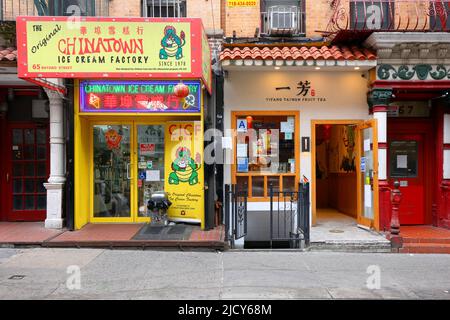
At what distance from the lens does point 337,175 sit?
12383 millimetres

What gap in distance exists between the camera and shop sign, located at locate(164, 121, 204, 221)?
962 cm

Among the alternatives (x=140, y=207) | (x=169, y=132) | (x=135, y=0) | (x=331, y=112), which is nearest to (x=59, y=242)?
(x=140, y=207)

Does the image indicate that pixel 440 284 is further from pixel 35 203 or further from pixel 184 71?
pixel 35 203

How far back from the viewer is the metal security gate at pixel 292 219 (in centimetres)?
849

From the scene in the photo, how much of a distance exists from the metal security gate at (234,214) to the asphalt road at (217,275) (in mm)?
418

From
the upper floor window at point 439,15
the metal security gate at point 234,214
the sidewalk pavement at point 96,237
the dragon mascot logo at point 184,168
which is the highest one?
the upper floor window at point 439,15

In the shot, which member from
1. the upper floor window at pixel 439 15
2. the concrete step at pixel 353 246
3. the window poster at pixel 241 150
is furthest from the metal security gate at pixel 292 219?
the upper floor window at pixel 439 15

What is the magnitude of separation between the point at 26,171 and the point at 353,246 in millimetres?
7803

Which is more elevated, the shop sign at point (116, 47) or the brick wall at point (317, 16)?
the brick wall at point (317, 16)

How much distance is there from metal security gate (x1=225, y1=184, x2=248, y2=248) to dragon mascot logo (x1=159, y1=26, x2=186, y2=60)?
2.68 m

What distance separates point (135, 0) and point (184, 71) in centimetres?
337

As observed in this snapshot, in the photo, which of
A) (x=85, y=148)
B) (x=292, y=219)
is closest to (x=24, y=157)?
(x=85, y=148)

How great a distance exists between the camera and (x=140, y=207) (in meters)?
10.2

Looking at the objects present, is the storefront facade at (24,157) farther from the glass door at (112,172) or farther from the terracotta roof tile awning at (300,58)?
the terracotta roof tile awning at (300,58)
